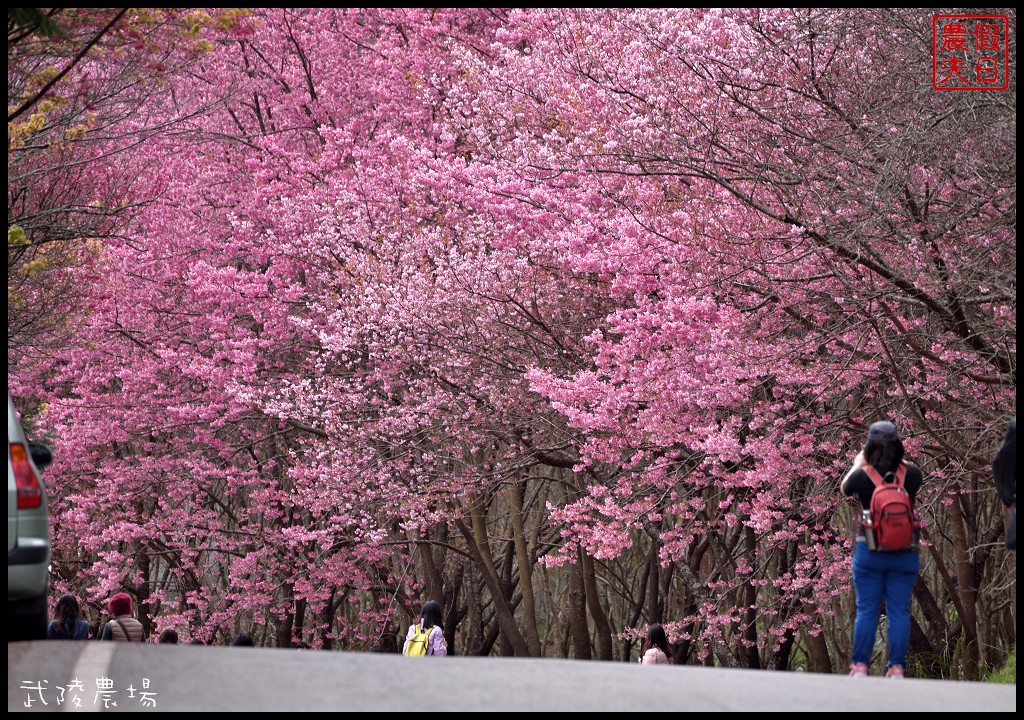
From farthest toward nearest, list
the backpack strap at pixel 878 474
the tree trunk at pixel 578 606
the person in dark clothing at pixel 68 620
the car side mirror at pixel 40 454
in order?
1. the tree trunk at pixel 578 606
2. the person in dark clothing at pixel 68 620
3. the backpack strap at pixel 878 474
4. the car side mirror at pixel 40 454

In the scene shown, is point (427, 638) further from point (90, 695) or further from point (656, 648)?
point (90, 695)

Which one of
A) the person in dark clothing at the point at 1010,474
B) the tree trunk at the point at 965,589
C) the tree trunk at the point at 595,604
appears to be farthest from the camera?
the tree trunk at the point at 595,604

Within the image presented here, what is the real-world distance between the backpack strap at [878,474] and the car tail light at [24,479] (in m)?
4.70

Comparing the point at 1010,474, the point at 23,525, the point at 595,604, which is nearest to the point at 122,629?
the point at 23,525

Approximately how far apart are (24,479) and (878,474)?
483cm

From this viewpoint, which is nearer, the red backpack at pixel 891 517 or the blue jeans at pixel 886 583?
the red backpack at pixel 891 517

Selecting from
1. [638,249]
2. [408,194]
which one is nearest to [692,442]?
[638,249]

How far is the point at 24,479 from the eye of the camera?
747 centimetres

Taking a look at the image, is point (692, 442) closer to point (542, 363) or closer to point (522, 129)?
point (542, 363)

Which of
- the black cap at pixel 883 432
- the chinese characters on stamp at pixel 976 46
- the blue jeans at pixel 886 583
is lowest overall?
the blue jeans at pixel 886 583

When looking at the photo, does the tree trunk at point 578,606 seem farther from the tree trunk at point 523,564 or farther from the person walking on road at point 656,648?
→ the person walking on road at point 656,648

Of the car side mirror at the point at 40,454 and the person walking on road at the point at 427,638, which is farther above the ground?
the car side mirror at the point at 40,454

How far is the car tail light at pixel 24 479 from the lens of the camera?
7.43 m

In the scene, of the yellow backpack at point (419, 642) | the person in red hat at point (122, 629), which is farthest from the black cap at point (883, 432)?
the person in red hat at point (122, 629)
